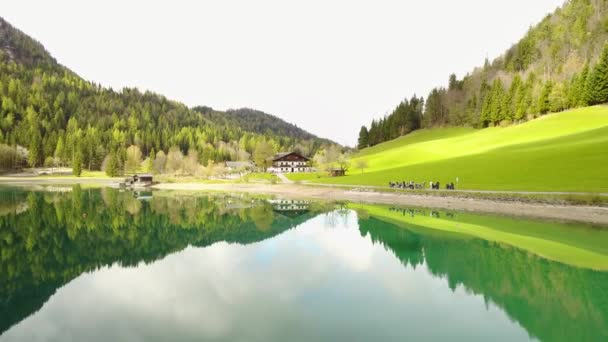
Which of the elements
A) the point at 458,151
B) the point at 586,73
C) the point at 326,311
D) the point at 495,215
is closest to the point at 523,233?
the point at 495,215

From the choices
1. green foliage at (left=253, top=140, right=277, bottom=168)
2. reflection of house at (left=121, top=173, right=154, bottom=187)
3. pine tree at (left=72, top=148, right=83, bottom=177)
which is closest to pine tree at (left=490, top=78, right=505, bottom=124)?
green foliage at (left=253, top=140, right=277, bottom=168)

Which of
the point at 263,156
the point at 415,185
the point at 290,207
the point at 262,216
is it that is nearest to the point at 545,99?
the point at 415,185

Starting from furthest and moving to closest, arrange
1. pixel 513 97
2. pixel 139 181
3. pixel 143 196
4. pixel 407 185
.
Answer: pixel 139 181
pixel 513 97
pixel 143 196
pixel 407 185

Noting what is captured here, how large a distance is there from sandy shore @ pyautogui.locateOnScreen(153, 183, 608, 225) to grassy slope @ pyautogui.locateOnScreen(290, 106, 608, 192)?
3.90 metres

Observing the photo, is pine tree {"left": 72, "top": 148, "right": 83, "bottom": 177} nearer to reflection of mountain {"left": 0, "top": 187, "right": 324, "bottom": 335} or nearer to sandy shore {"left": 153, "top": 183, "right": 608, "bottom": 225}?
sandy shore {"left": 153, "top": 183, "right": 608, "bottom": 225}

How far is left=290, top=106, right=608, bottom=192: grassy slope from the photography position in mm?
37000

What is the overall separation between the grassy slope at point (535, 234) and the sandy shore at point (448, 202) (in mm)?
2068

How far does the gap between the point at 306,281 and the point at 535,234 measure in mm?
17990

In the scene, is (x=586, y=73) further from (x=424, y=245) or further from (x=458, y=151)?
(x=424, y=245)

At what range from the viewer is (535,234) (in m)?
25.7

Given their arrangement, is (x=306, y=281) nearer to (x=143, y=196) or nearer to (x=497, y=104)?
(x=143, y=196)

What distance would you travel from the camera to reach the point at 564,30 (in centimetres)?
10000

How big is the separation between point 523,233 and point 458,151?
46.4 meters

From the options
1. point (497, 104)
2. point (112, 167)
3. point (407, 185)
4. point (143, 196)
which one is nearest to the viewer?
point (407, 185)
